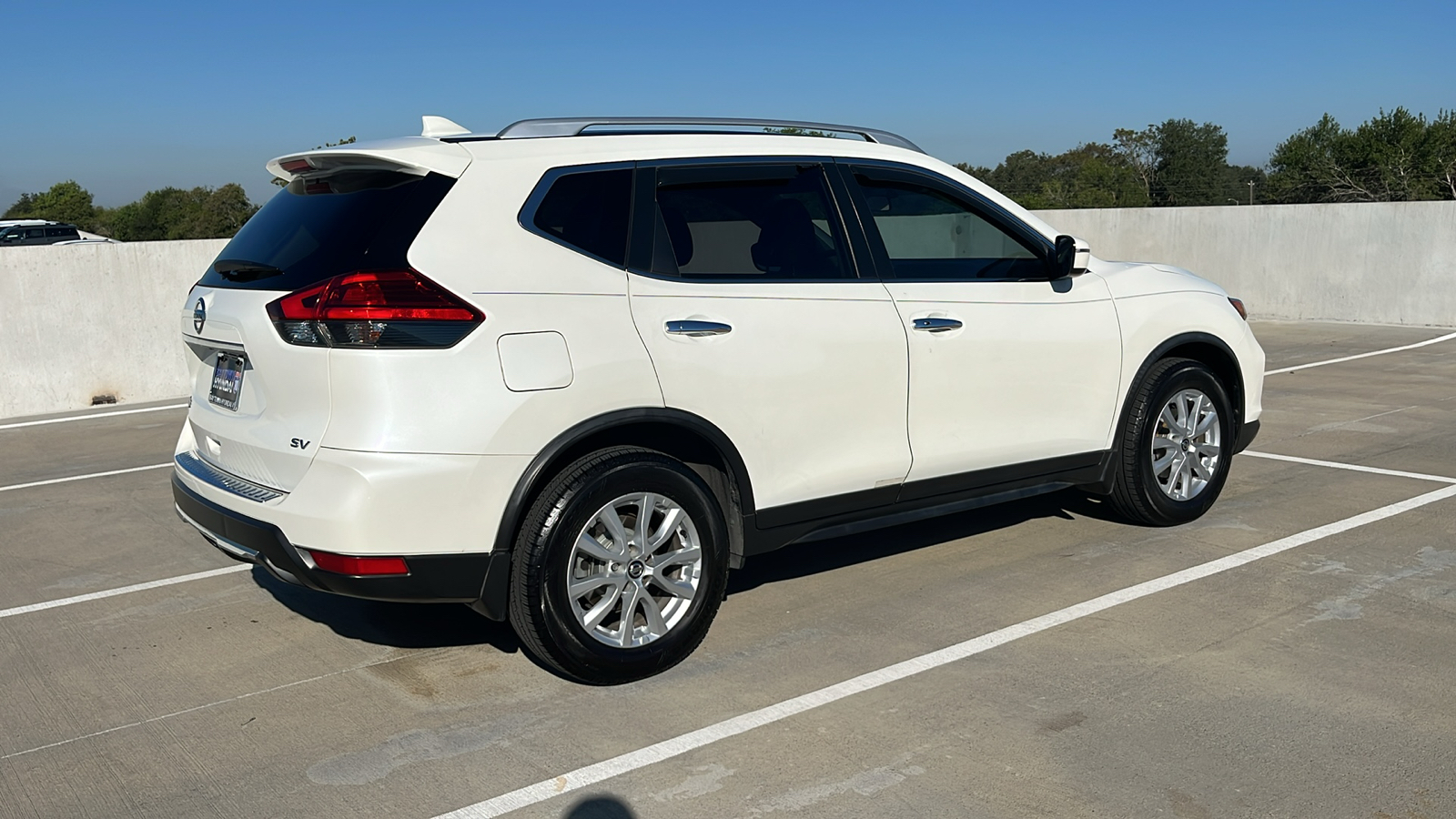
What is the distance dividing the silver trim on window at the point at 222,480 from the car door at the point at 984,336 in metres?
2.37

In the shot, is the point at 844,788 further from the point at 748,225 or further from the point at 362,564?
the point at 748,225

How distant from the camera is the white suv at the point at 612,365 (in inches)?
147

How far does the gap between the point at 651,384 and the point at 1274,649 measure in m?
2.37

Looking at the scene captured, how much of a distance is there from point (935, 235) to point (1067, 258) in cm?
60

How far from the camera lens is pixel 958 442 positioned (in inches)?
195

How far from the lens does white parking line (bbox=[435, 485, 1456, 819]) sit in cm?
341

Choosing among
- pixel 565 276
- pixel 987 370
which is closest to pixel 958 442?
pixel 987 370

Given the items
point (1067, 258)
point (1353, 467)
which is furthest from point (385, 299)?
point (1353, 467)

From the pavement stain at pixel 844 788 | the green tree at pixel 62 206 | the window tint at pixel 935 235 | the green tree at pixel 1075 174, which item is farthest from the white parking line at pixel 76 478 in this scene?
the green tree at pixel 62 206

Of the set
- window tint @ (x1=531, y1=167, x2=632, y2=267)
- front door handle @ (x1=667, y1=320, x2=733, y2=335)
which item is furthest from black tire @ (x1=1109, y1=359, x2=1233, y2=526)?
window tint @ (x1=531, y1=167, x2=632, y2=267)

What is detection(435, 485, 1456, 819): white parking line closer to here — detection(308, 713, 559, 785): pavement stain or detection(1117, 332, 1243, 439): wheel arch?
detection(308, 713, 559, 785): pavement stain

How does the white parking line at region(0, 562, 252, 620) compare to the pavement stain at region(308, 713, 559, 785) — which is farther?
the white parking line at region(0, 562, 252, 620)

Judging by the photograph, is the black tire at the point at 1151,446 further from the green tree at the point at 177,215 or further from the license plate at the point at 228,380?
the green tree at the point at 177,215

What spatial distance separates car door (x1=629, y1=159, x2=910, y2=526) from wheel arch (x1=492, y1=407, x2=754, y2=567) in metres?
0.05
